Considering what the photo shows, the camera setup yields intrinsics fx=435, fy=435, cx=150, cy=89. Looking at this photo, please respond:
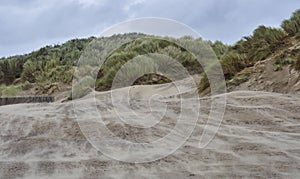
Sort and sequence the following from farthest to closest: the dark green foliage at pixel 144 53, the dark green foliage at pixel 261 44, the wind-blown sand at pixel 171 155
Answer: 1. the dark green foliage at pixel 144 53
2. the dark green foliage at pixel 261 44
3. the wind-blown sand at pixel 171 155

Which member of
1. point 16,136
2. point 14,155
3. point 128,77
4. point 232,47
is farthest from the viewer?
point 232,47

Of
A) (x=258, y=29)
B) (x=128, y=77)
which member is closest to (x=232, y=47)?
(x=258, y=29)

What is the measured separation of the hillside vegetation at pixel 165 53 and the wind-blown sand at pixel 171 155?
124 inches

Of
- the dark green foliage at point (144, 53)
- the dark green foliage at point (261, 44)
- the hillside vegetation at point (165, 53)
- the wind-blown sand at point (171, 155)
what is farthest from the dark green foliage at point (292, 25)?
the wind-blown sand at point (171, 155)

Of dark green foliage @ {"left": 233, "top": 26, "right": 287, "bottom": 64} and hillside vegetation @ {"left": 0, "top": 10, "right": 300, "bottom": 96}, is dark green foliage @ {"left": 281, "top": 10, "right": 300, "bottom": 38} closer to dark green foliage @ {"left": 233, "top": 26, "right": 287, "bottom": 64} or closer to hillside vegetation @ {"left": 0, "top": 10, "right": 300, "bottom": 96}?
hillside vegetation @ {"left": 0, "top": 10, "right": 300, "bottom": 96}

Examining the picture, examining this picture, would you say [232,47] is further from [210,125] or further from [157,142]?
[157,142]

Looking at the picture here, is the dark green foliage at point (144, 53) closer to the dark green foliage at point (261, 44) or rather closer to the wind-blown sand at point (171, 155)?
the dark green foliage at point (261, 44)

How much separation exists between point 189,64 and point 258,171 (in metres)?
9.33

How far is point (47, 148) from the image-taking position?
4.80 m

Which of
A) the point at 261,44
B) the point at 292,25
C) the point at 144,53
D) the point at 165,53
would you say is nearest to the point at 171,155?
the point at 261,44

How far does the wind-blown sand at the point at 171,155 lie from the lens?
4.03 meters

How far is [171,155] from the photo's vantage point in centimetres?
448

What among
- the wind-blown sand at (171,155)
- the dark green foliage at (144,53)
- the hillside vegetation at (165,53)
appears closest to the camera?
the wind-blown sand at (171,155)

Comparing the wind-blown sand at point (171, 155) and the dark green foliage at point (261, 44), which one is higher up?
the dark green foliage at point (261, 44)
